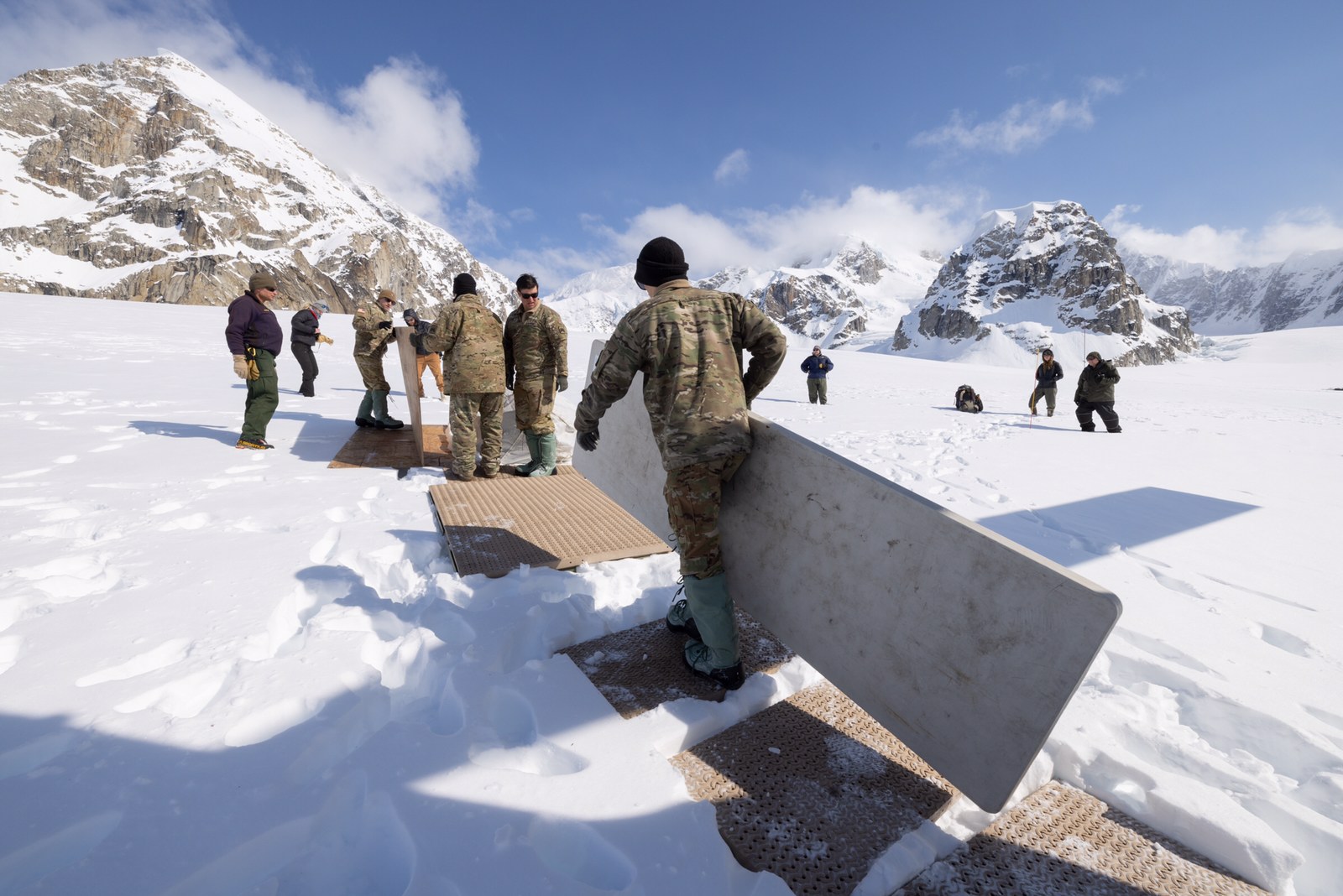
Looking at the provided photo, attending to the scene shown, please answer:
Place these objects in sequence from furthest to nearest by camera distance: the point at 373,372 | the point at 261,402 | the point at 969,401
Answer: the point at 969,401 < the point at 373,372 < the point at 261,402

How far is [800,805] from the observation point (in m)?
1.67

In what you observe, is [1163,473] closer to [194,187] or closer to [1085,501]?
[1085,501]

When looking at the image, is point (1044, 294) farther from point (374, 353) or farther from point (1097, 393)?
point (374, 353)

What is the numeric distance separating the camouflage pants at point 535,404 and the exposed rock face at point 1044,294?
122m

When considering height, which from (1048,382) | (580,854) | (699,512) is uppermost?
(1048,382)

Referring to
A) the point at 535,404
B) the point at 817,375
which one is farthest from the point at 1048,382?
the point at 535,404

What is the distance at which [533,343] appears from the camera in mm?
4793

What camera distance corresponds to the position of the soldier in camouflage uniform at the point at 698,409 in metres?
2.09

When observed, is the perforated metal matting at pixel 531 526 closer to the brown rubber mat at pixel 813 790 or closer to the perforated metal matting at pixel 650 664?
the perforated metal matting at pixel 650 664

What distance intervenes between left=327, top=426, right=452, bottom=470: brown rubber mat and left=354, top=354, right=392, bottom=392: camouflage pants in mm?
531

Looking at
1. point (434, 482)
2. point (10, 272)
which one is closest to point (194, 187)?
point (10, 272)

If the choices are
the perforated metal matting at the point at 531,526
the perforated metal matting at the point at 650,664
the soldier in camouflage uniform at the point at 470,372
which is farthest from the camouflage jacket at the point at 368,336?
the perforated metal matting at the point at 650,664

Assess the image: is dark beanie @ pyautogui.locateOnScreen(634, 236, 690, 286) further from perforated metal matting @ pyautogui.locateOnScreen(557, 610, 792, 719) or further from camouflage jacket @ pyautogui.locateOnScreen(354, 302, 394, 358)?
camouflage jacket @ pyautogui.locateOnScreen(354, 302, 394, 358)

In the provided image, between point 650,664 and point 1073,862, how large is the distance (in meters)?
1.46
